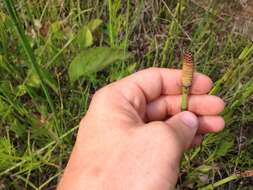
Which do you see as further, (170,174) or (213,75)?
(213,75)

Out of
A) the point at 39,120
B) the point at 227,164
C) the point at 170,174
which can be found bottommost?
the point at 227,164

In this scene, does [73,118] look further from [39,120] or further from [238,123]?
[238,123]

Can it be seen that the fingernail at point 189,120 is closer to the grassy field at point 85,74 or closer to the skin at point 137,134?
the skin at point 137,134

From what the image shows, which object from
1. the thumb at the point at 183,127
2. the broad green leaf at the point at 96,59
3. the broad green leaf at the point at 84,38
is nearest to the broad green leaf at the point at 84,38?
the broad green leaf at the point at 84,38

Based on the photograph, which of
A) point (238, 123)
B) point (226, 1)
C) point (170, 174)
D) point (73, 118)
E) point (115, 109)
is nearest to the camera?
point (170, 174)

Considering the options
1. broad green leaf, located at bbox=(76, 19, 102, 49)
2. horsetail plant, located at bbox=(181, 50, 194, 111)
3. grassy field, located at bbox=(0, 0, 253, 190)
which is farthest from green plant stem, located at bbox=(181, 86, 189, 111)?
broad green leaf, located at bbox=(76, 19, 102, 49)

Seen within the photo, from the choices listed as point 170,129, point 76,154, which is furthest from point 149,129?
point 76,154

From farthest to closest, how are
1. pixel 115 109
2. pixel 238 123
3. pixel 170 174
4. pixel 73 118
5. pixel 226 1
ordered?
1. pixel 226 1
2. pixel 238 123
3. pixel 73 118
4. pixel 115 109
5. pixel 170 174
